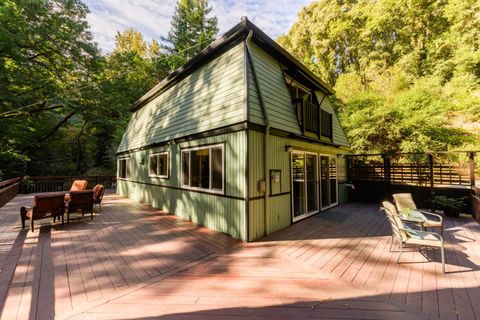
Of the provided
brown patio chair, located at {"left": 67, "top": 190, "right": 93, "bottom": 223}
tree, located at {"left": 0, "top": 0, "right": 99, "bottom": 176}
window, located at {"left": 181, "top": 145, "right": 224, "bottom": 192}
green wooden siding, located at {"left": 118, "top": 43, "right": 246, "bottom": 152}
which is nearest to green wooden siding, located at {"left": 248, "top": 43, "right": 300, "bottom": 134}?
green wooden siding, located at {"left": 118, "top": 43, "right": 246, "bottom": 152}

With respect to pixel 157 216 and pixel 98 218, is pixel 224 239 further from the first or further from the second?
pixel 98 218

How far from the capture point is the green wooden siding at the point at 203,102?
5004 millimetres

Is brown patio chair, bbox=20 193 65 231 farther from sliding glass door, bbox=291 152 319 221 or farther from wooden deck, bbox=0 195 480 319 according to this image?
sliding glass door, bbox=291 152 319 221

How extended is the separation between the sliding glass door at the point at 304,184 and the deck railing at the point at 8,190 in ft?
37.4

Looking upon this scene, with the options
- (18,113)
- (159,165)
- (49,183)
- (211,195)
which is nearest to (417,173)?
(211,195)

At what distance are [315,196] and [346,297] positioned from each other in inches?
190

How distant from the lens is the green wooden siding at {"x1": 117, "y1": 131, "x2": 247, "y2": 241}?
466 cm

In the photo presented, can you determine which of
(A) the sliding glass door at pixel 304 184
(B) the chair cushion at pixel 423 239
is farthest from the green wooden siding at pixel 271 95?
(B) the chair cushion at pixel 423 239

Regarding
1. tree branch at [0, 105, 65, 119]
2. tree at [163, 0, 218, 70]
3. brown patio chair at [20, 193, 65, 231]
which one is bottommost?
brown patio chair at [20, 193, 65, 231]

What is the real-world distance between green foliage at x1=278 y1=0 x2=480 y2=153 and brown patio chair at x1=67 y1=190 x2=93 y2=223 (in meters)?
13.5

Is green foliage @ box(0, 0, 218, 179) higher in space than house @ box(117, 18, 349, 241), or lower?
higher

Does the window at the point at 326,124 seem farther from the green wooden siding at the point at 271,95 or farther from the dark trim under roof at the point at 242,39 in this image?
the green wooden siding at the point at 271,95

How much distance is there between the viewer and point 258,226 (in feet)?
15.5

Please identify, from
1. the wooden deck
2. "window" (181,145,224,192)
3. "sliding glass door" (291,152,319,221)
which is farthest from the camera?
"sliding glass door" (291,152,319,221)
